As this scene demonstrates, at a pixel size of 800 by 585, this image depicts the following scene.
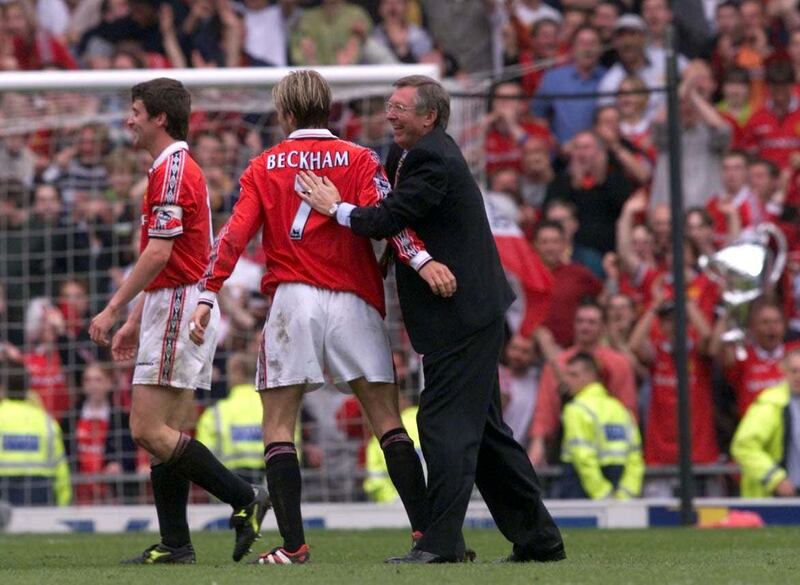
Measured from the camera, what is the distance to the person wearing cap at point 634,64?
14.9 metres

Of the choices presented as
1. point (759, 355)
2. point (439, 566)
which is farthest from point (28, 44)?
point (439, 566)

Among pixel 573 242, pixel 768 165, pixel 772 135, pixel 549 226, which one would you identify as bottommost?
pixel 573 242

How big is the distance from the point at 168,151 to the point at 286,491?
5.23 ft

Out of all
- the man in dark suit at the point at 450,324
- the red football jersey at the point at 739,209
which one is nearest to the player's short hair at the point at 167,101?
the man in dark suit at the point at 450,324

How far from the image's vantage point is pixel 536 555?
7.40m

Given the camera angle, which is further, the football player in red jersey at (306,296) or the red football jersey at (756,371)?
the red football jersey at (756,371)

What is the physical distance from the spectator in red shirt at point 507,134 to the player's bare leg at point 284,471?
7682 millimetres

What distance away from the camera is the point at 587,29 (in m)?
15.4

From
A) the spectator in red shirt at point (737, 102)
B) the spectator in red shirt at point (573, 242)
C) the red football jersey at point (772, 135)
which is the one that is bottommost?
the spectator in red shirt at point (573, 242)

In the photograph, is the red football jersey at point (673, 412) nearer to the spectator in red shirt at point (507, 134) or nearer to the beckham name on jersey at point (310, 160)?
the spectator in red shirt at point (507, 134)

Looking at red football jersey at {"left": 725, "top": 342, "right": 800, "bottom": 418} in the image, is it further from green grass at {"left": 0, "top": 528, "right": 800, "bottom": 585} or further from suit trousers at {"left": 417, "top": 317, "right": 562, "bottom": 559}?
suit trousers at {"left": 417, "top": 317, "right": 562, "bottom": 559}

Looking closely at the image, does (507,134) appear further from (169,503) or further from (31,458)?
(169,503)

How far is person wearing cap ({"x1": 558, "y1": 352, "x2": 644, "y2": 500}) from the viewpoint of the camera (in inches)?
503

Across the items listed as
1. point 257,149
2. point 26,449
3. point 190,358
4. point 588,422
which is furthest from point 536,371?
point 190,358
